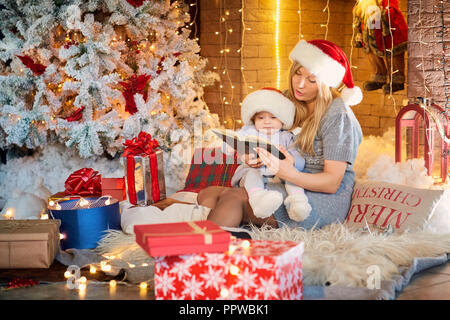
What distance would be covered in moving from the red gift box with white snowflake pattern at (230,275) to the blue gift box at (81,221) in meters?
0.93

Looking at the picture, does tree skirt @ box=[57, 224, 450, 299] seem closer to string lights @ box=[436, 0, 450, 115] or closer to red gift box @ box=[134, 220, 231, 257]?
red gift box @ box=[134, 220, 231, 257]

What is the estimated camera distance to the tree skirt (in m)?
2.18

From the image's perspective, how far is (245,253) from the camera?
1938 millimetres

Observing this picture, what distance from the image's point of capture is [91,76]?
12.8 feet

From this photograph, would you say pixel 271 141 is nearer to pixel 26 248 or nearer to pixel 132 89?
pixel 26 248

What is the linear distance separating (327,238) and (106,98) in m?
2.00

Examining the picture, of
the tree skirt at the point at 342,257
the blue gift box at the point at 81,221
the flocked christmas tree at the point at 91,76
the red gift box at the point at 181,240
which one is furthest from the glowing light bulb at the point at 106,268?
the flocked christmas tree at the point at 91,76

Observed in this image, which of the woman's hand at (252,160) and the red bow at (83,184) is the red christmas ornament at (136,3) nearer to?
the red bow at (83,184)

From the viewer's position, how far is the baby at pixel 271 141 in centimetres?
265

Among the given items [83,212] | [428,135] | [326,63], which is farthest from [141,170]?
[428,135]

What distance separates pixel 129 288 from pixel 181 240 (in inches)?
21.1

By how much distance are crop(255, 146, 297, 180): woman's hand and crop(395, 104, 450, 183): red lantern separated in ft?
3.57

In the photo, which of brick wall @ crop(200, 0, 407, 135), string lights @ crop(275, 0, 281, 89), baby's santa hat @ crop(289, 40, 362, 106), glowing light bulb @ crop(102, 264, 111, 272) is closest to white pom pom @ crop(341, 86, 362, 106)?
baby's santa hat @ crop(289, 40, 362, 106)
